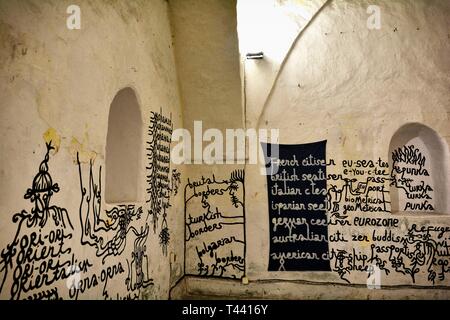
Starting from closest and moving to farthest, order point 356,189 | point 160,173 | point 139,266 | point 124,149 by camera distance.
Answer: point 139,266 → point 124,149 → point 160,173 → point 356,189

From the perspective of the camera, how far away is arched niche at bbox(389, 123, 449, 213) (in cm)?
521

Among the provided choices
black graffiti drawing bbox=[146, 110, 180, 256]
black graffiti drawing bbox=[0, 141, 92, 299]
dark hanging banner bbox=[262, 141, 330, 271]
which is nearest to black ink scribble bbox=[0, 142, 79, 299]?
black graffiti drawing bbox=[0, 141, 92, 299]

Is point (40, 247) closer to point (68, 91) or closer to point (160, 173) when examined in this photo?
point (68, 91)

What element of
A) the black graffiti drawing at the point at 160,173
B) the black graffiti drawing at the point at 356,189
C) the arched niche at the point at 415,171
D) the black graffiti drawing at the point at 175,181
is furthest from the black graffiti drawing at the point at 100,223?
the arched niche at the point at 415,171

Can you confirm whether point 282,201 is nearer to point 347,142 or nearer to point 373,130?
point 347,142

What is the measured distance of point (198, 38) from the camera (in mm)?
4430

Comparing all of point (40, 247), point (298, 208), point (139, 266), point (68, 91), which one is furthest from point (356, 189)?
point (40, 247)

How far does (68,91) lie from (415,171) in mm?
5143

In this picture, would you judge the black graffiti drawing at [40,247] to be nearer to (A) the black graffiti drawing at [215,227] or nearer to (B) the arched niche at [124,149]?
(B) the arched niche at [124,149]

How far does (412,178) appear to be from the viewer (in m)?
5.29

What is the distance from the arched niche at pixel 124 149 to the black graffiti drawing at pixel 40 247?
3.91 feet

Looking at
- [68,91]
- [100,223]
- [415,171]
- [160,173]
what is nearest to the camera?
[68,91]

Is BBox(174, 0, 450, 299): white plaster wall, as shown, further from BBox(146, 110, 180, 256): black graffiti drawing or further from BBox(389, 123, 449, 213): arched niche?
BBox(146, 110, 180, 256): black graffiti drawing

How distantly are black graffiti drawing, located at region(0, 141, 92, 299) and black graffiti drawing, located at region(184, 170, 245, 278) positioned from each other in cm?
296
